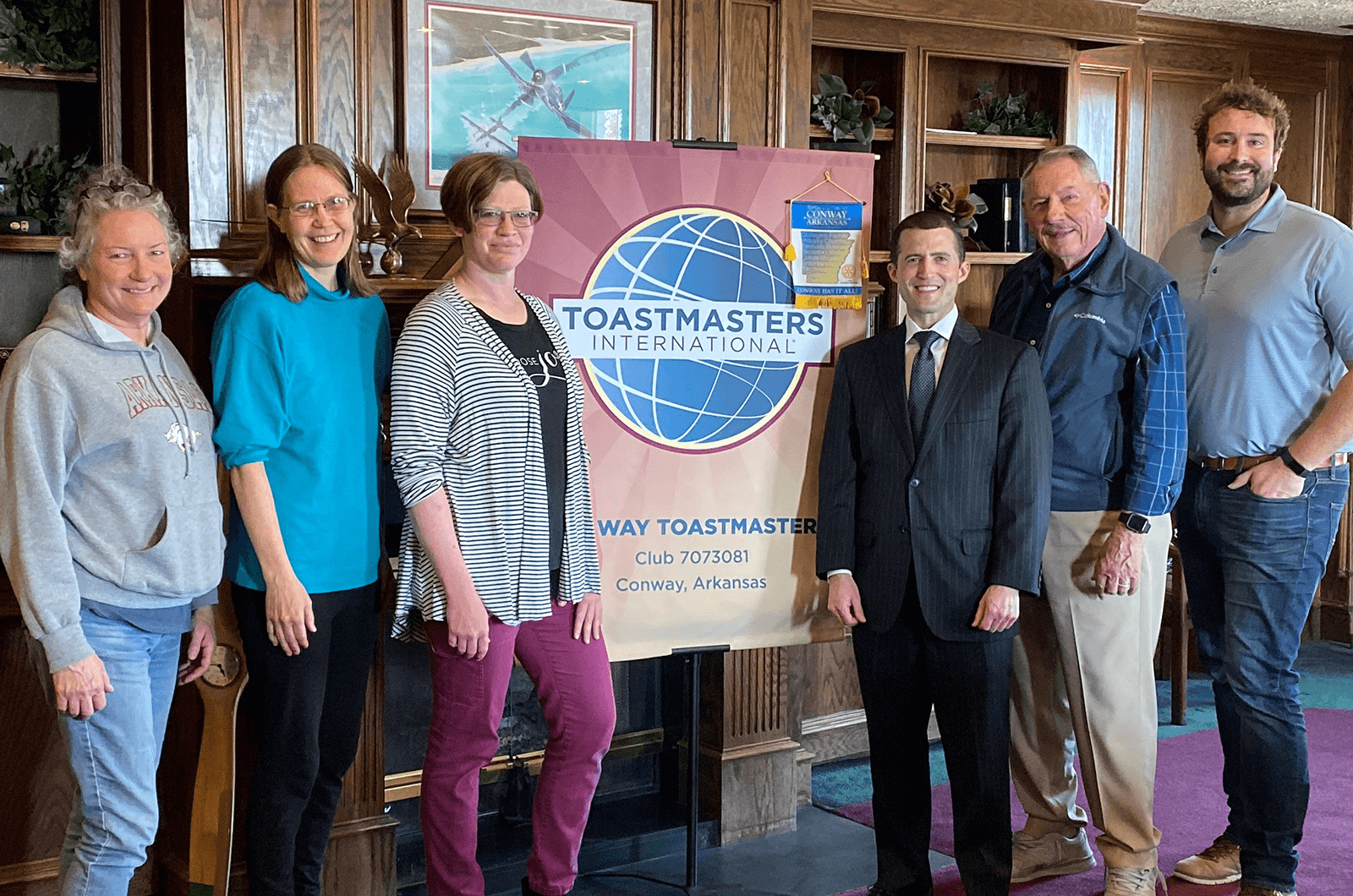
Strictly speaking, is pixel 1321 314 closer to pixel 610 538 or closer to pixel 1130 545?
pixel 1130 545

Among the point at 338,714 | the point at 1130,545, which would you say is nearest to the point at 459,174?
the point at 338,714

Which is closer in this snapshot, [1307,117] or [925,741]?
[925,741]

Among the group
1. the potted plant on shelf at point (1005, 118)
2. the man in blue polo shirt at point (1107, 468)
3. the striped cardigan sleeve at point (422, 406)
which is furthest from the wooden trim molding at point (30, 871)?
the potted plant on shelf at point (1005, 118)

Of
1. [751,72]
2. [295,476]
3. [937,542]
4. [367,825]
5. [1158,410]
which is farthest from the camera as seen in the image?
[751,72]

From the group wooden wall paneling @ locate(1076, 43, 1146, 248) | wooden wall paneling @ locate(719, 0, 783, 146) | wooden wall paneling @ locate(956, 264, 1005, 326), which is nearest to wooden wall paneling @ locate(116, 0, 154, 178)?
wooden wall paneling @ locate(719, 0, 783, 146)

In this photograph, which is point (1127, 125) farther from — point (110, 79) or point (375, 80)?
point (110, 79)

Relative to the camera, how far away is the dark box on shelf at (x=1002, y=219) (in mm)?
4562

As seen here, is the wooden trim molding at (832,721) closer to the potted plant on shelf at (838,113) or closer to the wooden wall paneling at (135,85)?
the potted plant on shelf at (838,113)

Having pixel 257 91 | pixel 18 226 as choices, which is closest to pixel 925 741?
pixel 257 91

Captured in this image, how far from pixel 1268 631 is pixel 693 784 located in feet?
4.59

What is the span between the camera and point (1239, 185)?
291 cm

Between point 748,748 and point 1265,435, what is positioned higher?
point 1265,435

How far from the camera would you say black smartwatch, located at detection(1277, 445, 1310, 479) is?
9.18 ft

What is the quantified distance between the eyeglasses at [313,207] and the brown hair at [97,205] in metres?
0.22
